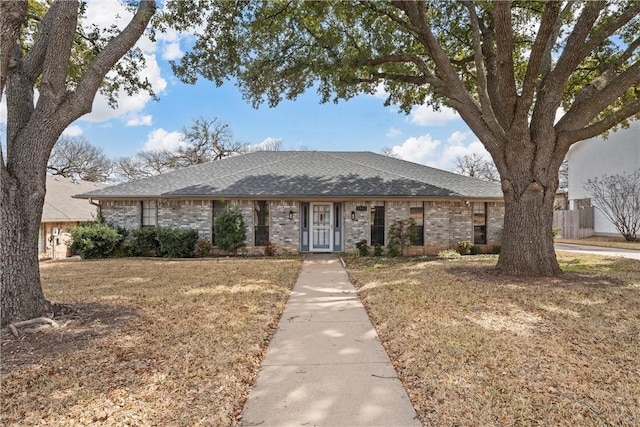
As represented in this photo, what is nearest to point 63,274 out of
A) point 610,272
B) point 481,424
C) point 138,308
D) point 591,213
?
point 138,308

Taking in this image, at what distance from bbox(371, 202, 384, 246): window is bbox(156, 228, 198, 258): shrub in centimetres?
706

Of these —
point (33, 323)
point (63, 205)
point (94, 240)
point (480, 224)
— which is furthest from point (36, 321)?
point (63, 205)

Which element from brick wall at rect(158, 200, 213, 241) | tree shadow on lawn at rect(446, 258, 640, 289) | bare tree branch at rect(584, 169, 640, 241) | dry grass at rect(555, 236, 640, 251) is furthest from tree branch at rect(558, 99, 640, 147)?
bare tree branch at rect(584, 169, 640, 241)

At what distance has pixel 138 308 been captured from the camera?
5680 mm

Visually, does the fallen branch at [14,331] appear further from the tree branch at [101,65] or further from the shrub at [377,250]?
the shrub at [377,250]

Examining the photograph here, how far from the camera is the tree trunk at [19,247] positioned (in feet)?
14.0

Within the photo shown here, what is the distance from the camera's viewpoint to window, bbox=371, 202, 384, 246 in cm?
1338

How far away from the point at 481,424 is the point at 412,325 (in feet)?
7.09

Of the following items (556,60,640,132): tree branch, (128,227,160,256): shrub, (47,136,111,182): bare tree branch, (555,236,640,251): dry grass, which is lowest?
(555,236,640,251): dry grass

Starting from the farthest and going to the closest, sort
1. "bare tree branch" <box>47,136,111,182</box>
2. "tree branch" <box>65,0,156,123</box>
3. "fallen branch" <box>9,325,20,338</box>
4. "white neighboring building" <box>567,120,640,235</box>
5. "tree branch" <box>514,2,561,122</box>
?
"bare tree branch" <box>47,136,111,182</box> → "white neighboring building" <box>567,120,640,235</box> → "tree branch" <box>514,2,561,122</box> → "tree branch" <box>65,0,156,123</box> → "fallen branch" <box>9,325,20,338</box>

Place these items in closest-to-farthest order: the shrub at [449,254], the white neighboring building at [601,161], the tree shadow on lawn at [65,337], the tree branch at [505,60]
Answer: the tree shadow on lawn at [65,337], the tree branch at [505,60], the shrub at [449,254], the white neighboring building at [601,161]

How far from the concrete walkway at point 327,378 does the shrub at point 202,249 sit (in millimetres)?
8293

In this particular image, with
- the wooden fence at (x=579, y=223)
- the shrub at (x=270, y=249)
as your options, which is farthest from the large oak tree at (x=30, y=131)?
the wooden fence at (x=579, y=223)

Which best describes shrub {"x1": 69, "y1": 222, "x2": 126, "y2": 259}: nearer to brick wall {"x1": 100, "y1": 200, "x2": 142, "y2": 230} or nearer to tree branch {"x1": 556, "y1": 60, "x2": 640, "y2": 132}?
brick wall {"x1": 100, "y1": 200, "x2": 142, "y2": 230}
